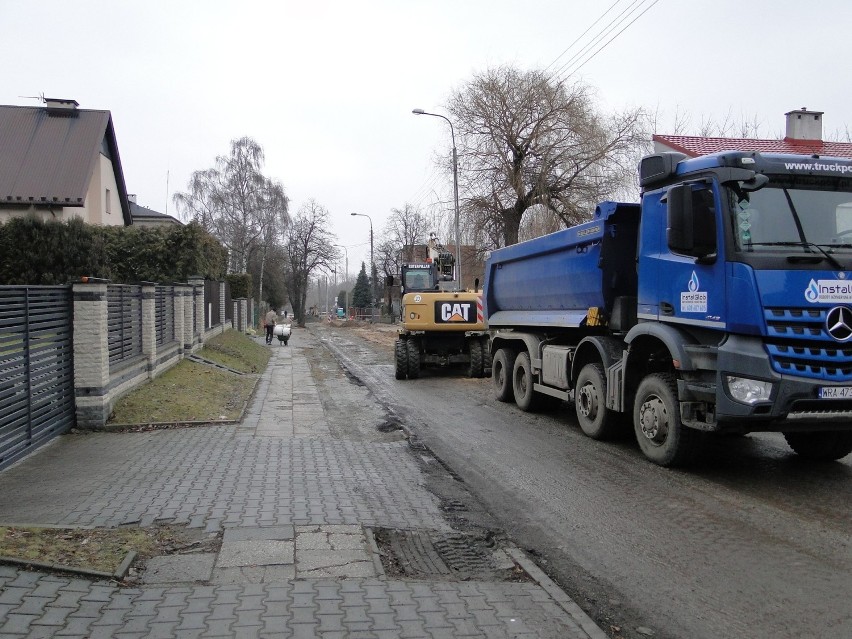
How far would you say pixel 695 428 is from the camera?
686 cm

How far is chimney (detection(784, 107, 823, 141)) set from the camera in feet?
86.9

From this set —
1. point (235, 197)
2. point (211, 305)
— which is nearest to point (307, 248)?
point (235, 197)

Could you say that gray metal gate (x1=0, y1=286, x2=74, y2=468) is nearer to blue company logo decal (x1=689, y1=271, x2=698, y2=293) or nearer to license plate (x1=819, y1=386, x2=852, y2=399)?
blue company logo decal (x1=689, y1=271, x2=698, y2=293)

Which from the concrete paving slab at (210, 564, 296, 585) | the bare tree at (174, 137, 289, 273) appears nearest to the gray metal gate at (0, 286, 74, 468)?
the concrete paving slab at (210, 564, 296, 585)

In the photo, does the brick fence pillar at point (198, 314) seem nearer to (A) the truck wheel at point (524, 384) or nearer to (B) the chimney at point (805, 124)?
(A) the truck wheel at point (524, 384)

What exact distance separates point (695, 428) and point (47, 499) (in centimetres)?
590

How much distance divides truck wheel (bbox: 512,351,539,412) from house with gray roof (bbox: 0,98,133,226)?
21.8 m

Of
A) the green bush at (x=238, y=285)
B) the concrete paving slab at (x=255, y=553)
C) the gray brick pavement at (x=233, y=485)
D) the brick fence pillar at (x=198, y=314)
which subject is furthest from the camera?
the green bush at (x=238, y=285)

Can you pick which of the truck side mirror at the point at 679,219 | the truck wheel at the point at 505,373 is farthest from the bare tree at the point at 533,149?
the truck side mirror at the point at 679,219

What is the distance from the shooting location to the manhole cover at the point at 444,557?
4.55m

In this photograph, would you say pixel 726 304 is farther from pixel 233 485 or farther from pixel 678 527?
pixel 233 485

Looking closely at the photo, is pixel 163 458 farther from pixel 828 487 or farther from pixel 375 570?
pixel 828 487

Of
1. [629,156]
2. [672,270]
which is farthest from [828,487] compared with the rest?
[629,156]

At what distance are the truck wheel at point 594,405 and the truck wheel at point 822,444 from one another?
2.01m
